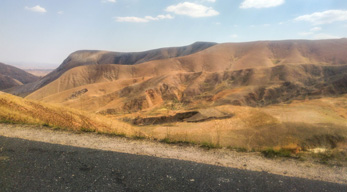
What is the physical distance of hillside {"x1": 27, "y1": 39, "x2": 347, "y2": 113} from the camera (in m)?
44.8

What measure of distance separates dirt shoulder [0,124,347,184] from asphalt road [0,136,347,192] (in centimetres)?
45

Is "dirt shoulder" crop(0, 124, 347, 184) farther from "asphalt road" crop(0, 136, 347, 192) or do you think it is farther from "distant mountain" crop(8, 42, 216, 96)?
"distant mountain" crop(8, 42, 216, 96)

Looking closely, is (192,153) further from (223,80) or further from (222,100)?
(223,80)

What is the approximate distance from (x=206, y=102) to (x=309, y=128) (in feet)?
89.0

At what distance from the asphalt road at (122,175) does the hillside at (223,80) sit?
37.8 m

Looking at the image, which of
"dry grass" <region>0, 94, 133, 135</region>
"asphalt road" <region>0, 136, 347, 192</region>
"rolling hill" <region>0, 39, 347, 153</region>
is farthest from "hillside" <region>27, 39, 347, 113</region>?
"asphalt road" <region>0, 136, 347, 192</region>

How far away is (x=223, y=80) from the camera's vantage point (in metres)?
55.8

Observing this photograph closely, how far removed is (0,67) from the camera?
463 ft

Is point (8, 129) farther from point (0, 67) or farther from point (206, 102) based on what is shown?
point (0, 67)

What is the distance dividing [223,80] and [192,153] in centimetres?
5157

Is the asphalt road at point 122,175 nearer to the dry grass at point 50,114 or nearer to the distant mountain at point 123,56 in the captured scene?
the dry grass at point 50,114

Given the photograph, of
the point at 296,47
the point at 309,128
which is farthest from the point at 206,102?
the point at 296,47

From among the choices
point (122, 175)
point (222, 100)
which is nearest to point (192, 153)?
point (122, 175)

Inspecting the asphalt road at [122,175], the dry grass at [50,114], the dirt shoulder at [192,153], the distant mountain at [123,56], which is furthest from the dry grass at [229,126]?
the distant mountain at [123,56]
